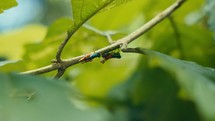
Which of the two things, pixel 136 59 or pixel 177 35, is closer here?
pixel 177 35

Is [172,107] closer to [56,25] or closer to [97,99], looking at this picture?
[97,99]

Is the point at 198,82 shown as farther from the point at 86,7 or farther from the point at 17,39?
the point at 17,39

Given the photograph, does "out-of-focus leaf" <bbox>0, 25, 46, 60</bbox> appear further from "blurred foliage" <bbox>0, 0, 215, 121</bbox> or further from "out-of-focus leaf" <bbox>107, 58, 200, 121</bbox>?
"out-of-focus leaf" <bbox>107, 58, 200, 121</bbox>

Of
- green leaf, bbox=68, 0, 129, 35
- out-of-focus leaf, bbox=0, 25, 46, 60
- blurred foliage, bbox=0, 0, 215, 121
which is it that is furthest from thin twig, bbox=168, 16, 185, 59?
out-of-focus leaf, bbox=0, 25, 46, 60

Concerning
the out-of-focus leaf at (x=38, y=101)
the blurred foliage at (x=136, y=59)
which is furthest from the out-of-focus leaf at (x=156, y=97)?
the out-of-focus leaf at (x=38, y=101)

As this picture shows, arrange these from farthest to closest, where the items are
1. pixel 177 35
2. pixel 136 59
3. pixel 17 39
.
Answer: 1. pixel 17 39
2. pixel 136 59
3. pixel 177 35

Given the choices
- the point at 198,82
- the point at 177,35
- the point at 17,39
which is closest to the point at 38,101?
the point at 198,82

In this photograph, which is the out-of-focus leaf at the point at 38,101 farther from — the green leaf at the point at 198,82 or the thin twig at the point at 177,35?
the thin twig at the point at 177,35
